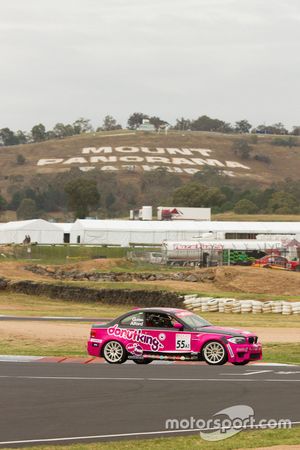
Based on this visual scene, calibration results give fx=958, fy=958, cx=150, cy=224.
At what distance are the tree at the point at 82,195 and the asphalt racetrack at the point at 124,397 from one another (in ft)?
392

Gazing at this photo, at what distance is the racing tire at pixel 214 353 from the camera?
22391 mm

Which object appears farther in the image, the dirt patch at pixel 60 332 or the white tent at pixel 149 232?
the white tent at pixel 149 232

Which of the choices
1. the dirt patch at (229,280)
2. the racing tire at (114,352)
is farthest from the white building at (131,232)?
the racing tire at (114,352)

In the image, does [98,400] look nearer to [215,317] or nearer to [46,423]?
[46,423]

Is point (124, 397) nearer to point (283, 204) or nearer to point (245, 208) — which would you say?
point (245, 208)

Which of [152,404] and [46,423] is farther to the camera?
[152,404]

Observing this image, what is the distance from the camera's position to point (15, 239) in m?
92.2

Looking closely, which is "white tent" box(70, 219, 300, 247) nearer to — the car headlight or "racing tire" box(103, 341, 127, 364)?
"racing tire" box(103, 341, 127, 364)

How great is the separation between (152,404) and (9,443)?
11.6 ft

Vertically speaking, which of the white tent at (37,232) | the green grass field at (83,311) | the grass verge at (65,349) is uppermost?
the white tent at (37,232)

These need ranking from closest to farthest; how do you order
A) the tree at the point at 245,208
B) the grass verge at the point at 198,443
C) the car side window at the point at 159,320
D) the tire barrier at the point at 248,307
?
the grass verge at the point at 198,443, the car side window at the point at 159,320, the tire barrier at the point at 248,307, the tree at the point at 245,208

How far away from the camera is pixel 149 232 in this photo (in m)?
90.9

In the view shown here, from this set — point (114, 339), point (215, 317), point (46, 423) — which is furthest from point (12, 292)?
point (46, 423)

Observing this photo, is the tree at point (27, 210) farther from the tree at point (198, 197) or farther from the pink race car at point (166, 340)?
the pink race car at point (166, 340)
